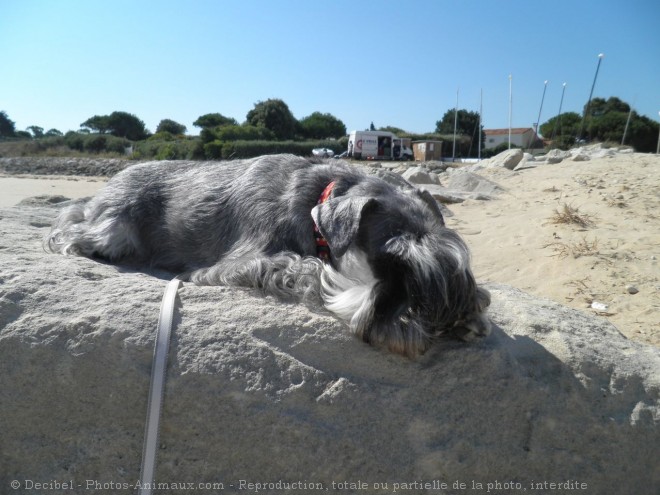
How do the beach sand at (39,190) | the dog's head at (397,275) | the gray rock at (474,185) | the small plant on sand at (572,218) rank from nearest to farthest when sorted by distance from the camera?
the dog's head at (397,275) → the small plant on sand at (572,218) → the gray rock at (474,185) → the beach sand at (39,190)

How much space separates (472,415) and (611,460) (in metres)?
0.81

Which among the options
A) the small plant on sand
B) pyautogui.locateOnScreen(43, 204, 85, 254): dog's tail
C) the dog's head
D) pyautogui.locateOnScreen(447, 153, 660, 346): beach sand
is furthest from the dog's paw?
the small plant on sand

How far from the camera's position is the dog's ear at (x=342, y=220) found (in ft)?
10.4

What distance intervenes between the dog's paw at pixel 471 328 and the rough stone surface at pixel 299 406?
6cm

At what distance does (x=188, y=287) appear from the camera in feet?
11.7

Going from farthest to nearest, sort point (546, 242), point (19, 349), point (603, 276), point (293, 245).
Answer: point (546, 242) < point (603, 276) < point (293, 245) < point (19, 349)

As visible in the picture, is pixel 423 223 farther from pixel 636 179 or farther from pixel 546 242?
pixel 636 179

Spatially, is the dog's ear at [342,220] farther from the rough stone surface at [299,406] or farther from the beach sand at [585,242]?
the beach sand at [585,242]

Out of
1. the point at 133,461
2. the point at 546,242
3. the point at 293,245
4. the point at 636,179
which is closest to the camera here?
the point at 133,461

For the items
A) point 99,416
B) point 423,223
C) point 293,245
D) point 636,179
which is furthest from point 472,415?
point 636,179

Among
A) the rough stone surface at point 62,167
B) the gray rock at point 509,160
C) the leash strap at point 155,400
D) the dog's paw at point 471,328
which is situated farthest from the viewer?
the rough stone surface at point 62,167

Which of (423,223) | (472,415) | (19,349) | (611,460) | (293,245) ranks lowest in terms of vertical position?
(611,460)

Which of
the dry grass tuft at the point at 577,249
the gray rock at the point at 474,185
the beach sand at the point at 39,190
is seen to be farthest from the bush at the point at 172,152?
the dry grass tuft at the point at 577,249

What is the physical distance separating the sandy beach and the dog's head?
2841 millimetres
